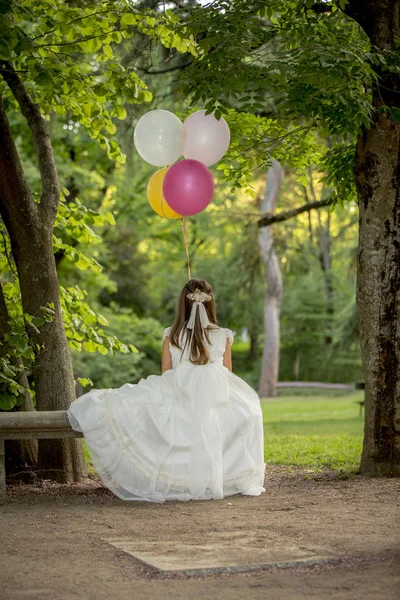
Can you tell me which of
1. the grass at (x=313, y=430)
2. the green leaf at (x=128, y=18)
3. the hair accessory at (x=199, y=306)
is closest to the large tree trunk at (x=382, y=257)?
the grass at (x=313, y=430)

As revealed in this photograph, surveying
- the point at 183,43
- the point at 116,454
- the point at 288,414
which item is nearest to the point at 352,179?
the point at 183,43

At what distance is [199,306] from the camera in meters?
7.38

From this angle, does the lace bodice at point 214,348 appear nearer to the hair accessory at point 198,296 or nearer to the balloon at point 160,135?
the hair accessory at point 198,296

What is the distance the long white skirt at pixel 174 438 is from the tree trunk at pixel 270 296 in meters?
18.9

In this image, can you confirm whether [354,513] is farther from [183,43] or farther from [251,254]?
[251,254]

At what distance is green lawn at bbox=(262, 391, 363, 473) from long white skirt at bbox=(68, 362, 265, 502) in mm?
1745

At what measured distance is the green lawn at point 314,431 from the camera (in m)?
9.81

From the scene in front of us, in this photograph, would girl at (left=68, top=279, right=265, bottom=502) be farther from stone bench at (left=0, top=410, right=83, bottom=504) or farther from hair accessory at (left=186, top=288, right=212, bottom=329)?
stone bench at (left=0, top=410, right=83, bottom=504)

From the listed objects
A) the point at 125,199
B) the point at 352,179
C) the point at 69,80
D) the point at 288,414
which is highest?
the point at 125,199

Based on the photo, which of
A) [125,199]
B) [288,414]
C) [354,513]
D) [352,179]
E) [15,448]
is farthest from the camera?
[125,199]

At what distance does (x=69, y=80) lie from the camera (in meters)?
8.16

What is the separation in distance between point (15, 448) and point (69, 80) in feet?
11.1

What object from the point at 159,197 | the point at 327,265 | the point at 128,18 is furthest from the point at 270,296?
the point at 128,18

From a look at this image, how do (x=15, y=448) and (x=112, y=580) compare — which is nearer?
(x=112, y=580)
